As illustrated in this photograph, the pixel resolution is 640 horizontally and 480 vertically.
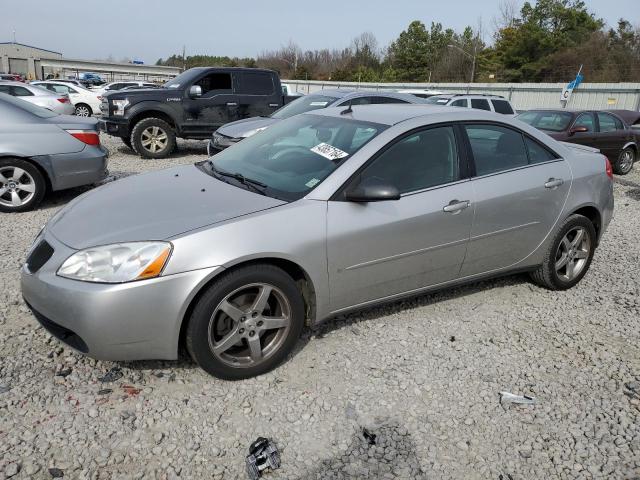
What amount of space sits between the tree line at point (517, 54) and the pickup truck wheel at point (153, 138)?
4045 cm

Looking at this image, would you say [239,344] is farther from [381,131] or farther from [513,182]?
[513,182]

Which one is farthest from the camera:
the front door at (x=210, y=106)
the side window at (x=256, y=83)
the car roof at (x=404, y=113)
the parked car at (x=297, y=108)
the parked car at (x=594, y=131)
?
the side window at (x=256, y=83)

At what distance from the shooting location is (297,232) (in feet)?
9.62

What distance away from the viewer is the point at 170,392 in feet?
9.37

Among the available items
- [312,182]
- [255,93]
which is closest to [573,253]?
[312,182]

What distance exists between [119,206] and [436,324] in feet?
7.84

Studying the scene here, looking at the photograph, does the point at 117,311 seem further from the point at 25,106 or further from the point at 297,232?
the point at 25,106

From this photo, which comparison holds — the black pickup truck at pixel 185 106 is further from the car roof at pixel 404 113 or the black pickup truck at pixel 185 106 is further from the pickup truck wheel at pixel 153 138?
the car roof at pixel 404 113

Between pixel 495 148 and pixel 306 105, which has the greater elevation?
pixel 306 105

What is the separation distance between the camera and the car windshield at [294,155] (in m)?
3.25

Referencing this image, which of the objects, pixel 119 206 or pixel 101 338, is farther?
pixel 119 206

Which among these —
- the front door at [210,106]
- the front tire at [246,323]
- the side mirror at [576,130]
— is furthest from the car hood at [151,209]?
the side mirror at [576,130]

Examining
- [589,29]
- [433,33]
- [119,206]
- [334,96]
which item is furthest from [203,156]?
[433,33]

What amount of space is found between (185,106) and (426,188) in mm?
8343
